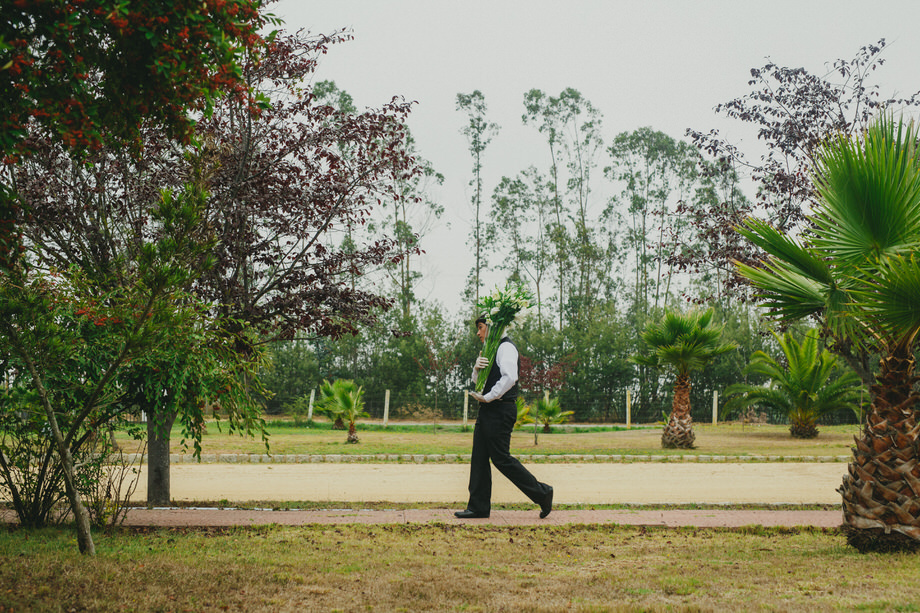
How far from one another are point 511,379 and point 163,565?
3573 millimetres

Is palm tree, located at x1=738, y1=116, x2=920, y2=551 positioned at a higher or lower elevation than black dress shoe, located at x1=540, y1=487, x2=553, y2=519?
higher

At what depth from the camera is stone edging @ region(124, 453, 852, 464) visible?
15.1 metres

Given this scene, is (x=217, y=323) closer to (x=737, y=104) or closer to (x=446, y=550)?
(x=446, y=550)

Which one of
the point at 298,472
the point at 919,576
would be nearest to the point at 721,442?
the point at 298,472

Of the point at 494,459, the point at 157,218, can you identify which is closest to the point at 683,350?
the point at 494,459

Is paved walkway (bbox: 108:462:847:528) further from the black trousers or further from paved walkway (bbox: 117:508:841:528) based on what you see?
the black trousers

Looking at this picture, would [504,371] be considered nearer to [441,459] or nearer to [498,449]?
[498,449]

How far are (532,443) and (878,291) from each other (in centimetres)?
1546

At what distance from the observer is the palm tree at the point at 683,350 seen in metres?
19.0

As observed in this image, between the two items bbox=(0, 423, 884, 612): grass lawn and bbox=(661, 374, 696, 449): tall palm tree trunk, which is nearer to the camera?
bbox=(0, 423, 884, 612): grass lawn

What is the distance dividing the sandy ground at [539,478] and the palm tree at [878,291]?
144 inches

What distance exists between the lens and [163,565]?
5.04m

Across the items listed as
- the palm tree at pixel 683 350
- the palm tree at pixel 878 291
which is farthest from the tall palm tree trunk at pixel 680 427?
the palm tree at pixel 878 291

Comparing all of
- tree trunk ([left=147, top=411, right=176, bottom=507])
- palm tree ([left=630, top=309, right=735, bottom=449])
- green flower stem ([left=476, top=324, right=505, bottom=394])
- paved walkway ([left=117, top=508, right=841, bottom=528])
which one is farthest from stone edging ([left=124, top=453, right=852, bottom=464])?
green flower stem ([left=476, top=324, right=505, bottom=394])
